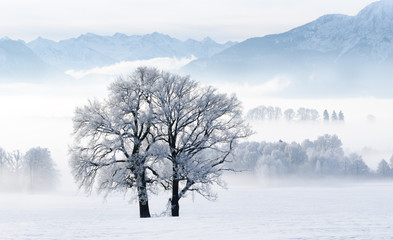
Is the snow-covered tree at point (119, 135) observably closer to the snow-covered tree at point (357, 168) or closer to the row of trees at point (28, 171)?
the row of trees at point (28, 171)

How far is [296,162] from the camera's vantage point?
7293 inches

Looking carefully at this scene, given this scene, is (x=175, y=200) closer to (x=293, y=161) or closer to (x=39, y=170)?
(x=39, y=170)

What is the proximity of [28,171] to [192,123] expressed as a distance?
9950cm

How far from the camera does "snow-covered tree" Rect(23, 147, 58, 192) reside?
127m

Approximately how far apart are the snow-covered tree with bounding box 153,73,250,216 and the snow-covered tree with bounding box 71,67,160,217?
1.18 metres

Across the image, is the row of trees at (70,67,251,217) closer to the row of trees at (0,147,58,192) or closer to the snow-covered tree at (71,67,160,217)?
the snow-covered tree at (71,67,160,217)

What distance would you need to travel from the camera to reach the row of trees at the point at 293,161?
582 feet

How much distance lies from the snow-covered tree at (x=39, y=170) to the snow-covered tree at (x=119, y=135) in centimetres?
9091

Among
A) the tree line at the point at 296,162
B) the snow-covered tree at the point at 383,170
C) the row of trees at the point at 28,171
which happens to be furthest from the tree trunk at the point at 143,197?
the snow-covered tree at the point at 383,170

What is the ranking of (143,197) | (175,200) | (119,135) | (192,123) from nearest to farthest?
(119,135), (143,197), (192,123), (175,200)

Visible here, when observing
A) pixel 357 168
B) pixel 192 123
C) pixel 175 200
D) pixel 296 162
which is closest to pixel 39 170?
pixel 296 162

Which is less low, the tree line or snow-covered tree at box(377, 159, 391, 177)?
the tree line

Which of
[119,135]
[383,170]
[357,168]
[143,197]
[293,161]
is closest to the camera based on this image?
[119,135]

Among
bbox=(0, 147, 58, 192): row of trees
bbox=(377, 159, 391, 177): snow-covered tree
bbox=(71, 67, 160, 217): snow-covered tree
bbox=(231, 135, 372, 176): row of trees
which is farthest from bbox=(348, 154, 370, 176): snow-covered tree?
bbox=(71, 67, 160, 217): snow-covered tree
